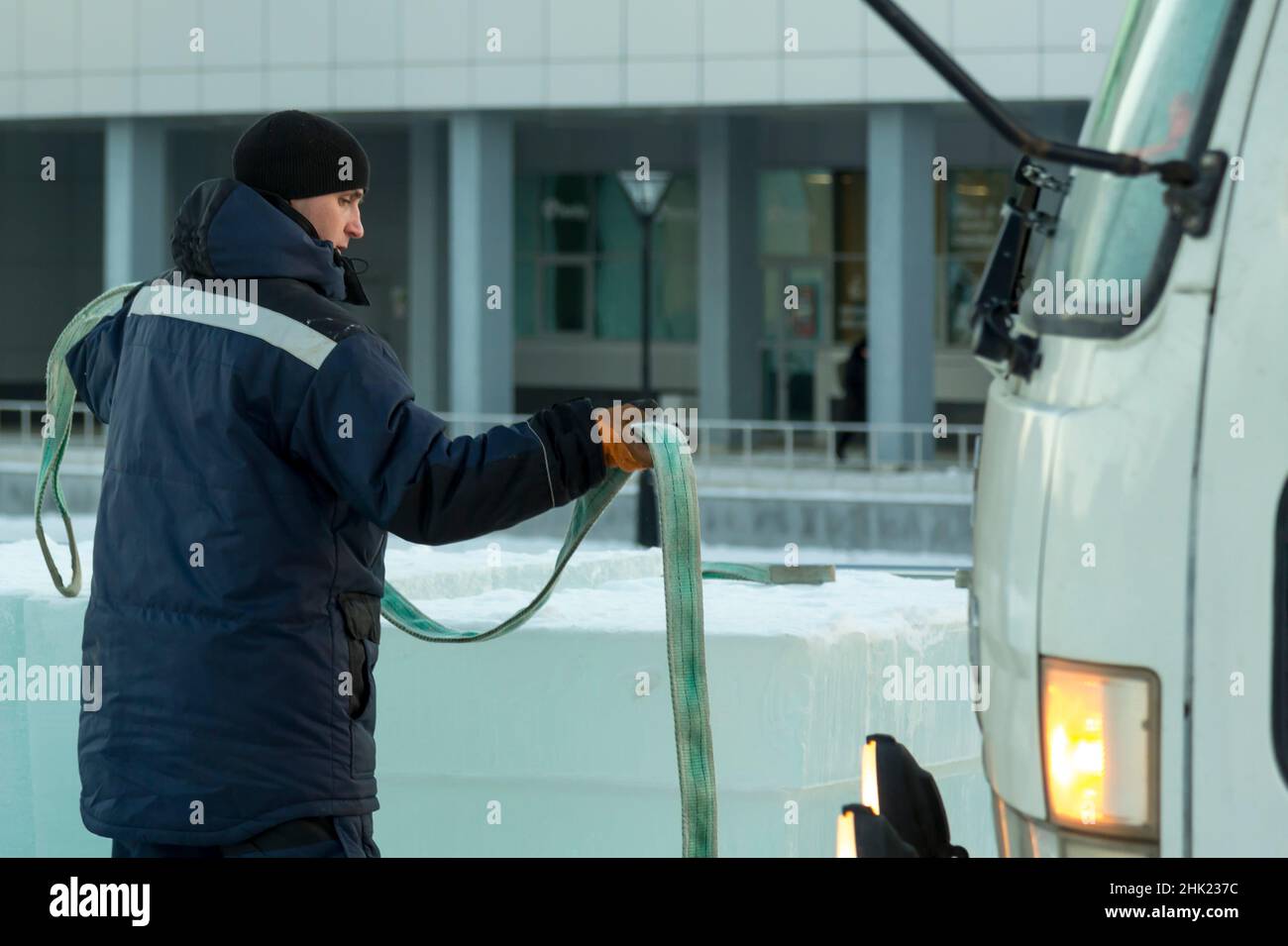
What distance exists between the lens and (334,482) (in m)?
2.84

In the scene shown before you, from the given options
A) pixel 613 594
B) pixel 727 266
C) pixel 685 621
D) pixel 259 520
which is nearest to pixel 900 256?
pixel 727 266

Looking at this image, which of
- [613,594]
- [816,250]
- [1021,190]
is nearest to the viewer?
[1021,190]

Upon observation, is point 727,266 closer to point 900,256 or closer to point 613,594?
point 900,256

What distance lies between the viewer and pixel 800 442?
23.3m

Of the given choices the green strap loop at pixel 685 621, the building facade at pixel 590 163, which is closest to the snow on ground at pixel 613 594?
the green strap loop at pixel 685 621

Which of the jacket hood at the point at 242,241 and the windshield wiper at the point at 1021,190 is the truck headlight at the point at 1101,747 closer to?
the windshield wiper at the point at 1021,190

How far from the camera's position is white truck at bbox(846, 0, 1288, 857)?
250cm

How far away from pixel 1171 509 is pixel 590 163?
111 ft

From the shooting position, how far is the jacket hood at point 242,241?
2.91 metres

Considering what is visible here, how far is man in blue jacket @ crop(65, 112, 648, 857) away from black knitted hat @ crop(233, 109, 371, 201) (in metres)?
0.08

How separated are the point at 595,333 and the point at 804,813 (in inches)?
1315

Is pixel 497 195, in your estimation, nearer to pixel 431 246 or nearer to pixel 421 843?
pixel 431 246

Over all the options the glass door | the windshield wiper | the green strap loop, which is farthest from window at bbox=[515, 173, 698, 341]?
the green strap loop
